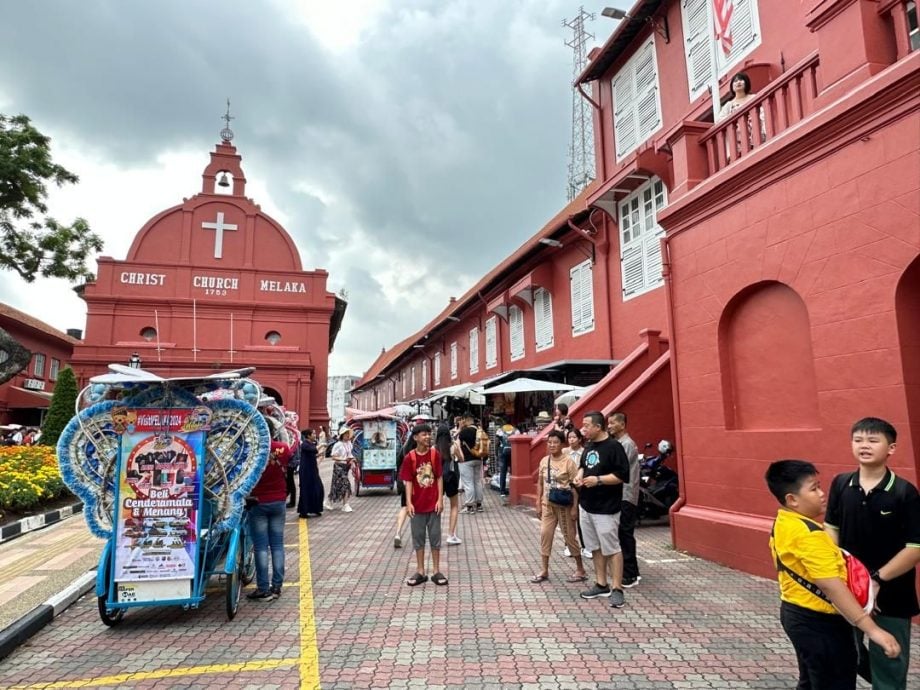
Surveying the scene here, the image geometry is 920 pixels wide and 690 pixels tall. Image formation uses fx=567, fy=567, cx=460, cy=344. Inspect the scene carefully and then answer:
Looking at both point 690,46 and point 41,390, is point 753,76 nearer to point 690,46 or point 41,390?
point 690,46

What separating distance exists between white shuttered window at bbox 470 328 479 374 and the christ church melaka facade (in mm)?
7209

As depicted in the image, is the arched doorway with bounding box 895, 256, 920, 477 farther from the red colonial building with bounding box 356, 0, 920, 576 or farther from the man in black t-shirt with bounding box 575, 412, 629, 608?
the man in black t-shirt with bounding box 575, 412, 629, 608

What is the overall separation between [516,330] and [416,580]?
44.4ft

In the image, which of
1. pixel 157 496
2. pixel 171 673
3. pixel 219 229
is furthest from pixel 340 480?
pixel 219 229

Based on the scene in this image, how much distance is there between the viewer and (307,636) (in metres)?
4.50

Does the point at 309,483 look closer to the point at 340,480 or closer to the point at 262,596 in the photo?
the point at 340,480

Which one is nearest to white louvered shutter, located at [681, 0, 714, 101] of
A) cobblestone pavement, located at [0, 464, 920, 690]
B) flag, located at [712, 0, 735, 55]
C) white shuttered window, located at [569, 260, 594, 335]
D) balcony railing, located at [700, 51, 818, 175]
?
flag, located at [712, 0, 735, 55]

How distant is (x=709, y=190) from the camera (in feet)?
21.2

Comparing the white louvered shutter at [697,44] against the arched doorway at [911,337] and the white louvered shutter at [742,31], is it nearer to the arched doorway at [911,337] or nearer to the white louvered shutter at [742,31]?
the white louvered shutter at [742,31]

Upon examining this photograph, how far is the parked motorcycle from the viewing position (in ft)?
27.8

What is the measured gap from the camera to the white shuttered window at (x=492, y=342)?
67.3ft

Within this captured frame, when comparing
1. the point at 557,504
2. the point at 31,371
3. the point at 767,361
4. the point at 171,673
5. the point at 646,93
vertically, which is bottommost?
the point at 171,673

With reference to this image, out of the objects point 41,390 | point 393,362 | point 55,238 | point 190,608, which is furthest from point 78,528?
point 393,362

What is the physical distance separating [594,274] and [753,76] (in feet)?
18.9
